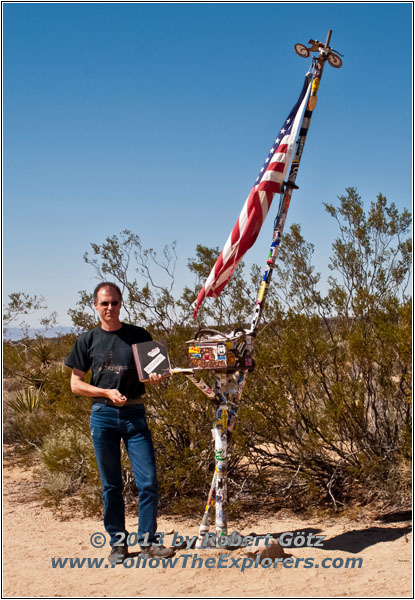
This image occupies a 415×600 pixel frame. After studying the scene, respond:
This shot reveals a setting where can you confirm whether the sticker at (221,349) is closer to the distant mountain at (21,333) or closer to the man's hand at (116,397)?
the man's hand at (116,397)

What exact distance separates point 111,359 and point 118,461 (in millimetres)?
827

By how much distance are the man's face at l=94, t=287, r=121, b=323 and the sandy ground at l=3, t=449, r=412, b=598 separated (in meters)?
1.95

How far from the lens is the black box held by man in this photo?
4746mm

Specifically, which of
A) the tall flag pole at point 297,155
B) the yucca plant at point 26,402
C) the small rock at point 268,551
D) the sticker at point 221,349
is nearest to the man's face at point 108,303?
the sticker at point 221,349

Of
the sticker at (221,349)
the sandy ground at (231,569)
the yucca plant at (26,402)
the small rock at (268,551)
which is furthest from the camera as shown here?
the yucca plant at (26,402)

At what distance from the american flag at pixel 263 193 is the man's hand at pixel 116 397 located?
1376 mm

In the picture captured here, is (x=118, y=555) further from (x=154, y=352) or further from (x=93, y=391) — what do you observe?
(x=154, y=352)

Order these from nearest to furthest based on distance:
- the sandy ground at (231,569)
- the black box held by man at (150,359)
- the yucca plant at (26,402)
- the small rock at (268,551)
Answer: the sandy ground at (231,569) → the black box held by man at (150,359) → the small rock at (268,551) → the yucca plant at (26,402)

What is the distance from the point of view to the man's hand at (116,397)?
4641 millimetres

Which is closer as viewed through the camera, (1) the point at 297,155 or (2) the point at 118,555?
(2) the point at 118,555

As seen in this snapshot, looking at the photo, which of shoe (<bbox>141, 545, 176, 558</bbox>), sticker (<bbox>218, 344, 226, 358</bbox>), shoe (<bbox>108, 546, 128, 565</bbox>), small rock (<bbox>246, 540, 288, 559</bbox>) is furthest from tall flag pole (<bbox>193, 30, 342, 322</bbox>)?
shoe (<bbox>108, 546, 128, 565</bbox>)

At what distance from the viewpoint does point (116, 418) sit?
4.85 meters

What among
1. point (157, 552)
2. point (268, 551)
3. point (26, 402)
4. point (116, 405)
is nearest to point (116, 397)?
point (116, 405)

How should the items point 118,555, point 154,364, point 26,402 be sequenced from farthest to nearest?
1. point 26,402
2. point 118,555
3. point 154,364
